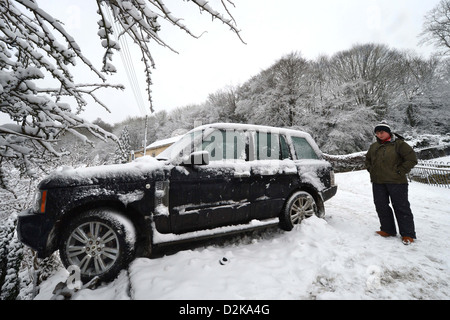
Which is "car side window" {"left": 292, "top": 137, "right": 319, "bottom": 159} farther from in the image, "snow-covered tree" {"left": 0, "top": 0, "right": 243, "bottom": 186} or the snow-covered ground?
"snow-covered tree" {"left": 0, "top": 0, "right": 243, "bottom": 186}

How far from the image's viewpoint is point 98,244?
2.30 metres

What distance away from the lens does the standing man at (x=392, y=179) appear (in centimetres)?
317

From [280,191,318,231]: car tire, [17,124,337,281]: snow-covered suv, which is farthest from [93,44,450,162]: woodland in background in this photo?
[17,124,337,281]: snow-covered suv

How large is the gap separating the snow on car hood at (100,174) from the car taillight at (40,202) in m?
0.08

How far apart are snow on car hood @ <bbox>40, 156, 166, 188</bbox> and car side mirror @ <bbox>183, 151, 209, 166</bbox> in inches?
13.8

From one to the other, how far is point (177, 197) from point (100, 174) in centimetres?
95

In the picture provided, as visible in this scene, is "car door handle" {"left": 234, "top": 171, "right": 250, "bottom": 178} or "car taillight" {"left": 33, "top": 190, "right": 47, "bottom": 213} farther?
"car door handle" {"left": 234, "top": 171, "right": 250, "bottom": 178}

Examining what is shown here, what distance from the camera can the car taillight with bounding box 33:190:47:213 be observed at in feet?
7.05

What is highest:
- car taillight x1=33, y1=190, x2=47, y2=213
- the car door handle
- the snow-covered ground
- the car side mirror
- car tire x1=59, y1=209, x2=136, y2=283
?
the car side mirror

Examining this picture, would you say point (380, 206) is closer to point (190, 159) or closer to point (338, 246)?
point (338, 246)

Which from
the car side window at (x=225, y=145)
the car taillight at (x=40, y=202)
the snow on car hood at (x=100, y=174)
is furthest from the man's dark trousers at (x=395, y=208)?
the car taillight at (x=40, y=202)

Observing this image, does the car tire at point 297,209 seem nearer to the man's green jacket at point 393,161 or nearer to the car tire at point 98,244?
the man's green jacket at point 393,161

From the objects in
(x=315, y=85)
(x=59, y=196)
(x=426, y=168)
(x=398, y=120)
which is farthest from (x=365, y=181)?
(x=398, y=120)

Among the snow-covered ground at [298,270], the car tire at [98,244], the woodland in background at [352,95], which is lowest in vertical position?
the snow-covered ground at [298,270]
